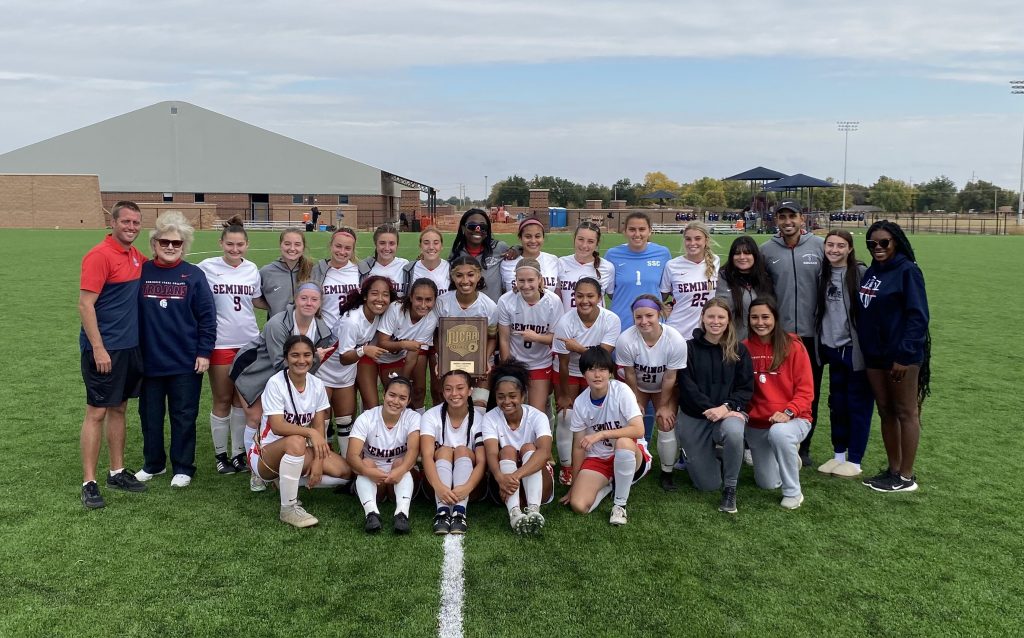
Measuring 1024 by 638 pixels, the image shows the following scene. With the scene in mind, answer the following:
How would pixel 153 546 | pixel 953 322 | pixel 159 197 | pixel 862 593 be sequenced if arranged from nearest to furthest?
pixel 862 593
pixel 153 546
pixel 953 322
pixel 159 197

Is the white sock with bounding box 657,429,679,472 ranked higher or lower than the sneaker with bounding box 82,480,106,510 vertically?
higher

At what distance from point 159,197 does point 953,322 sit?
174 feet

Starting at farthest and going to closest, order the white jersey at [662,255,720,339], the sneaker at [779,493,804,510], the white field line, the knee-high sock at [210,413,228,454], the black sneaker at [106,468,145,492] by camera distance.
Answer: the white jersey at [662,255,720,339] → the knee-high sock at [210,413,228,454] → the black sneaker at [106,468,145,492] → the sneaker at [779,493,804,510] → the white field line

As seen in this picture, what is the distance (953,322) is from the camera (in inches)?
498

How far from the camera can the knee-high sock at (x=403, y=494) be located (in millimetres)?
4590

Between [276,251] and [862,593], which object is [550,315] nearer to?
[862,593]

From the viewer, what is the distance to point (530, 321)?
5.45 meters

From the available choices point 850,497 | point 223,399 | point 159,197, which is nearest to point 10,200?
point 159,197

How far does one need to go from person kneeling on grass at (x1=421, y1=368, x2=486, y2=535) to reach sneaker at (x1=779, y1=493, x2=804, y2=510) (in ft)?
6.52

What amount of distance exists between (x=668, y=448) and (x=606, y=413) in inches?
24.3

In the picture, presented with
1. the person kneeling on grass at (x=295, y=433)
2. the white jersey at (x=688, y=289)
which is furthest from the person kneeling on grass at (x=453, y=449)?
the white jersey at (x=688, y=289)

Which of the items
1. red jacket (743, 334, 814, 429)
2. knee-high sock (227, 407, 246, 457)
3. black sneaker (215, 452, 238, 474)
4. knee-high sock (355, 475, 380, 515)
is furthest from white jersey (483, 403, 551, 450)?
black sneaker (215, 452, 238, 474)

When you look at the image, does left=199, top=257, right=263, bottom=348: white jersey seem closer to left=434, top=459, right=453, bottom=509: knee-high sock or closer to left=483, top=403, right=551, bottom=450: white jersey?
left=434, top=459, right=453, bottom=509: knee-high sock

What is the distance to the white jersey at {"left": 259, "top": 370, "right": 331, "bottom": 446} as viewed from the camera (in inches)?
187
